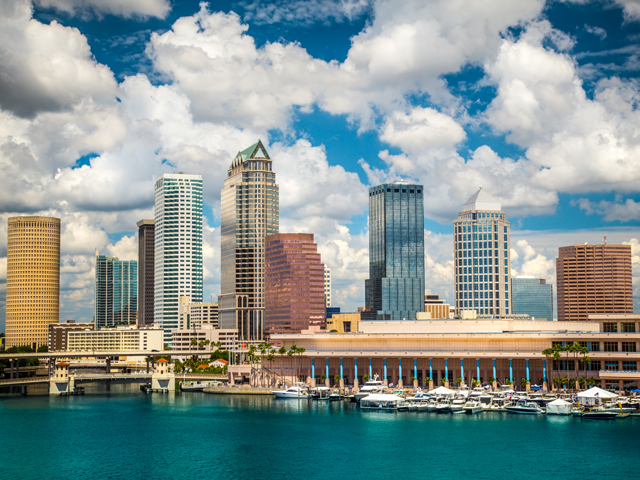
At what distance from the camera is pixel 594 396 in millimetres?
175000

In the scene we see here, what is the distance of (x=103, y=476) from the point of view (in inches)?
4847

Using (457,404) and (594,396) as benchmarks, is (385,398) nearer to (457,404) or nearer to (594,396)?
(457,404)

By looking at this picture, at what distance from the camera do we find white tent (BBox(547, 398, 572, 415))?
174 meters

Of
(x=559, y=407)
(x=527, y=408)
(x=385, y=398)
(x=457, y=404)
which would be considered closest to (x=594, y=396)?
(x=559, y=407)

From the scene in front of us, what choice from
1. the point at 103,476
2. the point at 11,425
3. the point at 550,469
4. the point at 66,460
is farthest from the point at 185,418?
the point at 550,469

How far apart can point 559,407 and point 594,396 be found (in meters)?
8.72

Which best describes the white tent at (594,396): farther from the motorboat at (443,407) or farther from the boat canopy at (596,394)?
the motorboat at (443,407)

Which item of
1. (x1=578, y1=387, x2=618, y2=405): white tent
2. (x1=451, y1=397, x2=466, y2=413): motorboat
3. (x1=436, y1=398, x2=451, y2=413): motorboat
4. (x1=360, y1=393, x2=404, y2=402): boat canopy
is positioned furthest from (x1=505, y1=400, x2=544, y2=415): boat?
(x1=360, y1=393, x2=404, y2=402): boat canopy

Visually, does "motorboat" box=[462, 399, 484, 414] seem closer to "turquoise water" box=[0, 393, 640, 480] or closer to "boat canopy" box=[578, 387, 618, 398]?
"turquoise water" box=[0, 393, 640, 480]

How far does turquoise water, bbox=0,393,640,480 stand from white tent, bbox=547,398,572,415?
5.59m

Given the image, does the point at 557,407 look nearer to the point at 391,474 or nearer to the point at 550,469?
the point at 550,469

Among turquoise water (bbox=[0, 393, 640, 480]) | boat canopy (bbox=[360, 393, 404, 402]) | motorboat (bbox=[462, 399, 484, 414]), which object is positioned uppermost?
boat canopy (bbox=[360, 393, 404, 402])

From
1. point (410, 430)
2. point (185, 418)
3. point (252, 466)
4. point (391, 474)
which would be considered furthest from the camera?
point (185, 418)

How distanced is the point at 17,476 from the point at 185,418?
70.4m
